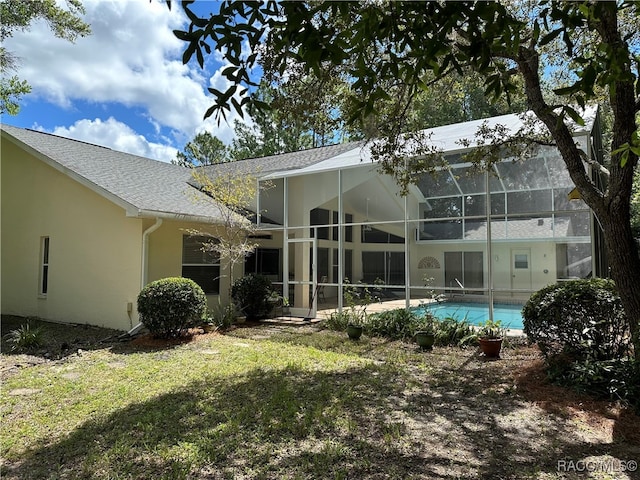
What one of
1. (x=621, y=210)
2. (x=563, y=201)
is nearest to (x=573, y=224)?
(x=563, y=201)

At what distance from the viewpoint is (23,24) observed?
10.0m

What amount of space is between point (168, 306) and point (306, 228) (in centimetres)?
503

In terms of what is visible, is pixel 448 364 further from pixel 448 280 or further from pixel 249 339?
pixel 249 339

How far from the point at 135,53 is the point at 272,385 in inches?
327

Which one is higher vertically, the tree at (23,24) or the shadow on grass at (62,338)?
the tree at (23,24)

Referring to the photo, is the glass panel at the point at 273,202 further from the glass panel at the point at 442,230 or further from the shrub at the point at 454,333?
the shrub at the point at 454,333

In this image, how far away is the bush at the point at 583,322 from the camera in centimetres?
541

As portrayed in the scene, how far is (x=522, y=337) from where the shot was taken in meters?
8.14

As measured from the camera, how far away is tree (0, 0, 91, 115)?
Answer: 32.2 feet

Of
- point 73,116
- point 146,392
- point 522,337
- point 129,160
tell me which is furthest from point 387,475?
point 73,116

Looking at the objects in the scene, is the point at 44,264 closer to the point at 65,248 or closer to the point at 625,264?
the point at 65,248

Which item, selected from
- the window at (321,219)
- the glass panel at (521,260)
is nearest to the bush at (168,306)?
the window at (321,219)

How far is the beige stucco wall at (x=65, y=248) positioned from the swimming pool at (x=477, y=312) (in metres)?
7.06

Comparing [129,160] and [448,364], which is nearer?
[448,364]
